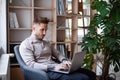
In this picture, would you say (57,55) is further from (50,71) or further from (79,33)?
(79,33)

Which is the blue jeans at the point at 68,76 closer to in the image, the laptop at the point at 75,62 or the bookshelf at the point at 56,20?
the laptop at the point at 75,62

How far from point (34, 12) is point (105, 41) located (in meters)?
1.51

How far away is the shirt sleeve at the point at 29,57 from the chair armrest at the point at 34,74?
0.08m

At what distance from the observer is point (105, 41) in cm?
336

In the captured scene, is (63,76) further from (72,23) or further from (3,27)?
(72,23)

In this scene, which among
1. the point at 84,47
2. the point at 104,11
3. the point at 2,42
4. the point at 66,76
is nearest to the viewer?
the point at 66,76

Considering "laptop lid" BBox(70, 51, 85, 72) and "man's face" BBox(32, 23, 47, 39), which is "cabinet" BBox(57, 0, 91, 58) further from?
"laptop lid" BBox(70, 51, 85, 72)

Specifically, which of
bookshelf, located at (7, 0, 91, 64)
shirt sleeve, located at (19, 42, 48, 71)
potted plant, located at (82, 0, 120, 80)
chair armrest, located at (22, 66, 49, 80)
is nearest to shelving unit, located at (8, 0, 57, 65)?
bookshelf, located at (7, 0, 91, 64)

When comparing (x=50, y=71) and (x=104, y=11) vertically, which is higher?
(x=104, y=11)

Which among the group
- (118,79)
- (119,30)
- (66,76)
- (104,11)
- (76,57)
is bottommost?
(118,79)

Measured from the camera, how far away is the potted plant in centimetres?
324

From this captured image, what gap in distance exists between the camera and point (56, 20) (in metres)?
4.24

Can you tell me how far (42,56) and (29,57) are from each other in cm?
25

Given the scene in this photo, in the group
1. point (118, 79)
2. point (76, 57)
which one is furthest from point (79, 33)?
point (76, 57)
